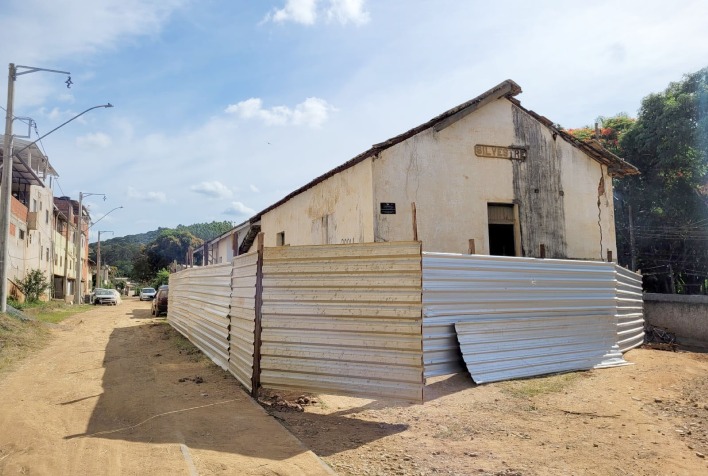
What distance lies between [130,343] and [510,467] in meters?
11.2

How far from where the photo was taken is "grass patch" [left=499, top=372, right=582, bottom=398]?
6.88 m

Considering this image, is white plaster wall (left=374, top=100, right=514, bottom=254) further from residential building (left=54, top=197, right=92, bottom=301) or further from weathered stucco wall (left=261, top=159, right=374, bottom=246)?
residential building (left=54, top=197, right=92, bottom=301)

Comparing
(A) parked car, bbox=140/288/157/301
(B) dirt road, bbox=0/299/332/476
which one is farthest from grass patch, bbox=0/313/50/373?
(A) parked car, bbox=140/288/157/301

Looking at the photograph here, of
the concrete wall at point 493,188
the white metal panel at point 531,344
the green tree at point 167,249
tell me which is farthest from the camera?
the green tree at point 167,249

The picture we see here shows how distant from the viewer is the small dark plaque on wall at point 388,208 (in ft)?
34.3

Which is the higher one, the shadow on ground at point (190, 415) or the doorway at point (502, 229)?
the doorway at point (502, 229)

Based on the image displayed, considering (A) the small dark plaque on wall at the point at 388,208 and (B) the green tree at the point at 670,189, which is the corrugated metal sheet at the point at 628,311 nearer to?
(A) the small dark plaque on wall at the point at 388,208

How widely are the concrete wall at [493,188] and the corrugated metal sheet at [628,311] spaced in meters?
1.34

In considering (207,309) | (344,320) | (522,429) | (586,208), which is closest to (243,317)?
(344,320)

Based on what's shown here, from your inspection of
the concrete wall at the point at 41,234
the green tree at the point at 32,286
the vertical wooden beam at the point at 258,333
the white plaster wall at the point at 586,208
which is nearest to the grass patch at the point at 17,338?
the vertical wooden beam at the point at 258,333

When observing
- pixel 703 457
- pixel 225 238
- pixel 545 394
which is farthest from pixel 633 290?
pixel 225 238

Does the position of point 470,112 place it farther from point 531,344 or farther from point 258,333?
point 258,333

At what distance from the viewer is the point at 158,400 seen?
6559 mm

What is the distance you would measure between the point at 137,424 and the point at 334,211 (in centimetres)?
763
